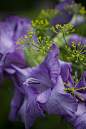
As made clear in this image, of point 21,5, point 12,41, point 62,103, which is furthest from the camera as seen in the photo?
point 21,5

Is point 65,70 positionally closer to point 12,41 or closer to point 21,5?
point 12,41

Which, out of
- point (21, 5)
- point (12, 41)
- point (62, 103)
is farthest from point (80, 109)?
point (21, 5)

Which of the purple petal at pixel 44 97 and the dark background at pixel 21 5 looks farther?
the dark background at pixel 21 5

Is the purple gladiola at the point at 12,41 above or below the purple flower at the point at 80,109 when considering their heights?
above

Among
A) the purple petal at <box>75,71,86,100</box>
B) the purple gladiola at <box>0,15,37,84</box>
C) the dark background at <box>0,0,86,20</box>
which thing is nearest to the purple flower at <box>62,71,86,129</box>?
the purple petal at <box>75,71,86,100</box>

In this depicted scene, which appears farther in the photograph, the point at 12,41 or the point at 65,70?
the point at 12,41

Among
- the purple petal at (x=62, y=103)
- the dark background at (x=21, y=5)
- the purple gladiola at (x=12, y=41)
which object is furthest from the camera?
the dark background at (x=21, y=5)

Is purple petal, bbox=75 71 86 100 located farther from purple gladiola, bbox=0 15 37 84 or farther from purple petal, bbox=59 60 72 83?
purple gladiola, bbox=0 15 37 84

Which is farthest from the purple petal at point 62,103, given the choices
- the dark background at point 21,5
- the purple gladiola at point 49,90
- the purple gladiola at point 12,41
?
the dark background at point 21,5

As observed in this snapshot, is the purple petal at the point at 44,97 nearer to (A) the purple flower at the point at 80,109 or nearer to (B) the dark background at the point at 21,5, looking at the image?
(A) the purple flower at the point at 80,109

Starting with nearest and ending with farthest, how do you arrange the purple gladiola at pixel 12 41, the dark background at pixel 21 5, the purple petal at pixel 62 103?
the purple petal at pixel 62 103, the purple gladiola at pixel 12 41, the dark background at pixel 21 5

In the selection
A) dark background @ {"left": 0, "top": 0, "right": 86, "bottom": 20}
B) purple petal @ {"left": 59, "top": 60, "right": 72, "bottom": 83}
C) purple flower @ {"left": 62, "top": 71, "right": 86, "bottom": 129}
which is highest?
dark background @ {"left": 0, "top": 0, "right": 86, "bottom": 20}

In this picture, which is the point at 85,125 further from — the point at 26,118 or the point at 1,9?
the point at 1,9

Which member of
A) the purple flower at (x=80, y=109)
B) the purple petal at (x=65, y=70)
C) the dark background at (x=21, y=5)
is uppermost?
the dark background at (x=21, y=5)
